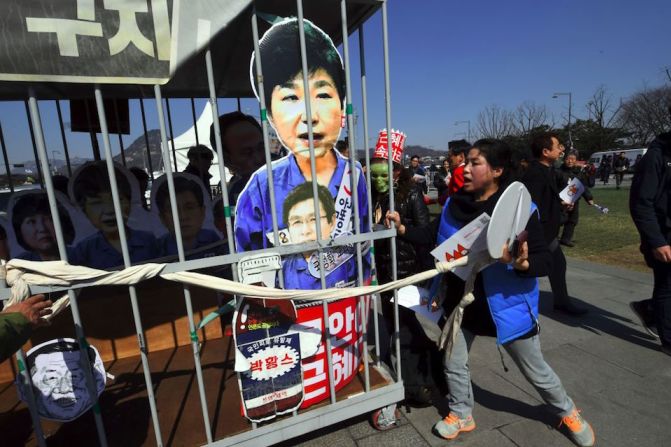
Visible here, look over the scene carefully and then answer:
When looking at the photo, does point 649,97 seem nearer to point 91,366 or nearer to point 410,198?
point 410,198

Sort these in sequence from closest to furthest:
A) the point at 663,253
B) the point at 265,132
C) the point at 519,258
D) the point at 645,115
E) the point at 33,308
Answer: the point at 33,308 → the point at 265,132 → the point at 519,258 → the point at 663,253 → the point at 645,115

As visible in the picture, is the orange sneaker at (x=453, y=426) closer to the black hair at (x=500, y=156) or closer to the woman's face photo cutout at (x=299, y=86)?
the black hair at (x=500, y=156)

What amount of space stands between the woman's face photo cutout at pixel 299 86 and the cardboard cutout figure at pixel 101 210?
1863mm

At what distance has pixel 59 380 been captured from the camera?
1812 millimetres

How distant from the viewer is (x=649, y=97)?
3872cm

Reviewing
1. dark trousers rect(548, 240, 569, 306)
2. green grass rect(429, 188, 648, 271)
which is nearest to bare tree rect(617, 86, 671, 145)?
green grass rect(429, 188, 648, 271)

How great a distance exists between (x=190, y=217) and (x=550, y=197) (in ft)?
10.9

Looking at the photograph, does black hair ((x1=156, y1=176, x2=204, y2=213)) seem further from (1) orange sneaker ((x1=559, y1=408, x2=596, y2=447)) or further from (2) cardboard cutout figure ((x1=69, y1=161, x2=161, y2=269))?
(1) orange sneaker ((x1=559, y1=408, x2=596, y2=447))

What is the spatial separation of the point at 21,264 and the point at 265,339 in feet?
3.94

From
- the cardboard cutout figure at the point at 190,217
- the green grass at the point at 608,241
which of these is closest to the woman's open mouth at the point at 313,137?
the cardboard cutout figure at the point at 190,217

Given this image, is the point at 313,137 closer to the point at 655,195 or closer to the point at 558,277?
the point at 655,195

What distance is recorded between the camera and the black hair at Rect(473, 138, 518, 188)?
2205 millimetres

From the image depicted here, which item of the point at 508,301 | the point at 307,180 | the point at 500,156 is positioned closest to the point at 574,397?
the point at 508,301

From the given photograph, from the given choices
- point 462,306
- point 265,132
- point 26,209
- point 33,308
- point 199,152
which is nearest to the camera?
point 33,308
